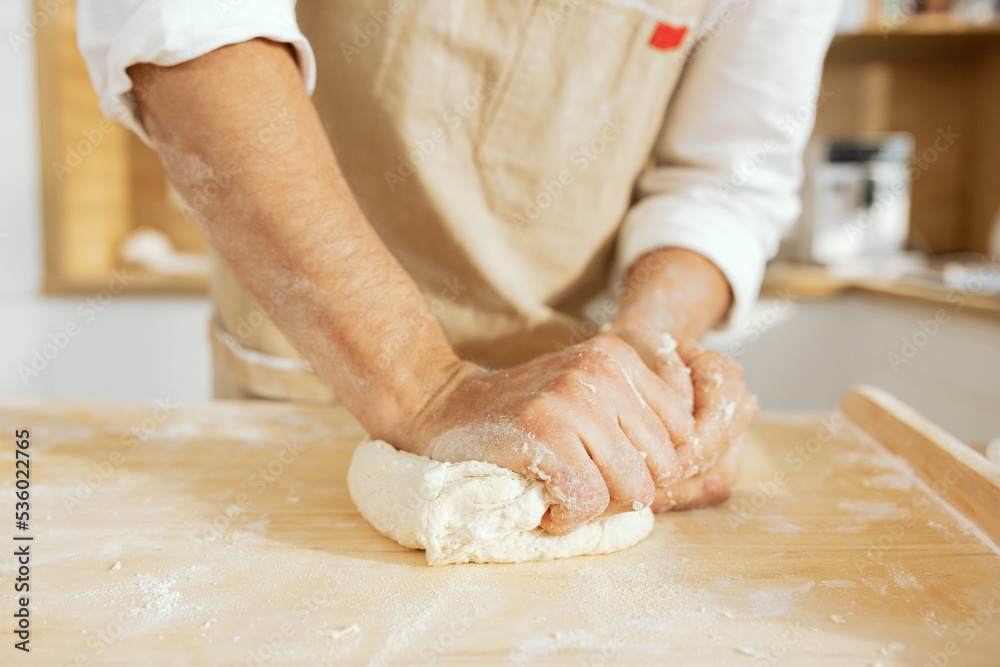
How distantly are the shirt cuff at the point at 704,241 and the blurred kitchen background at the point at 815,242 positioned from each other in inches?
35.4

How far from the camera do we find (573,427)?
66cm

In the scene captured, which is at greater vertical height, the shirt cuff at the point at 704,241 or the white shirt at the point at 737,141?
the white shirt at the point at 737,141

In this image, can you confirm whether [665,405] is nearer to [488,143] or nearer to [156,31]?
[488,143]

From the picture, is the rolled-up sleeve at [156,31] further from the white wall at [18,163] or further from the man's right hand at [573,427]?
the white wall at [18,163]

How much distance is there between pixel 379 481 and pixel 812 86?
2.75ft

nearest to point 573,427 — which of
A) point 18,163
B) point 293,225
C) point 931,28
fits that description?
point 293,225

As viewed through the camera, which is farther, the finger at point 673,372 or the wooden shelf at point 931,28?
the wooden shelf at point 931,28

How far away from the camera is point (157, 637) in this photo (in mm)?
539

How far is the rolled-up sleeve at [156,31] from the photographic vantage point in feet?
2.16

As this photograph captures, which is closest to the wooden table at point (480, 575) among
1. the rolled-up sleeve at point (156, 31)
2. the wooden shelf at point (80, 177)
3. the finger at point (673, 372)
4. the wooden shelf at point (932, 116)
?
the finger at point (673, 372)

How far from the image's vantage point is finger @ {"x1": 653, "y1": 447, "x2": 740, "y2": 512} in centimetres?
78

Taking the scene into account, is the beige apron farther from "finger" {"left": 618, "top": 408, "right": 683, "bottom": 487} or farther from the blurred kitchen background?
the blurred kitchen background

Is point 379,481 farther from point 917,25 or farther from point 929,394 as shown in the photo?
point 917,25

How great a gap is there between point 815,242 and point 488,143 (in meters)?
1.84
